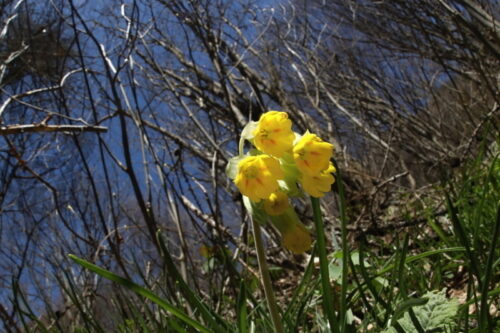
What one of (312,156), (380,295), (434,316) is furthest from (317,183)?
(380,295)

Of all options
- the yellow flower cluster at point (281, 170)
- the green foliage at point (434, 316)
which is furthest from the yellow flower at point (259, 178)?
the green foliage at point (434, 316)

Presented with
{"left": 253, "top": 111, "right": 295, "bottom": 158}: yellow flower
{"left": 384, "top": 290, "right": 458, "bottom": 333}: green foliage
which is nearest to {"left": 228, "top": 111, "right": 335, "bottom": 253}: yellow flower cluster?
{"left": 253, "top": 111, "right": 295, "bottom": 158}: yellow flower

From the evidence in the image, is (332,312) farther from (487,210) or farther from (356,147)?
(356,147)

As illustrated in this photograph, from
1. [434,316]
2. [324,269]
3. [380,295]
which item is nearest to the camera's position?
[324,269]

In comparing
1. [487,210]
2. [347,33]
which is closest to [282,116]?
[487,210]

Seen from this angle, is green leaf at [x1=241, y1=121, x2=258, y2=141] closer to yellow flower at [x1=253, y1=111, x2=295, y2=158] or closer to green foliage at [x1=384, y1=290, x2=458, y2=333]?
yellow flower at [x1=253, y1=111, x2=295, y2=158]

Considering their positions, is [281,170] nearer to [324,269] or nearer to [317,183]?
[317,183]

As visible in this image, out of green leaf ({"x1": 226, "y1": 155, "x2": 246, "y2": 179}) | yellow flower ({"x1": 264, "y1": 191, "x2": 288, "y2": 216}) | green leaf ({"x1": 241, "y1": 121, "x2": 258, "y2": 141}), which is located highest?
green leaf ({"x1": 241, "y1": 121, "x2": 258, "y2": 141})

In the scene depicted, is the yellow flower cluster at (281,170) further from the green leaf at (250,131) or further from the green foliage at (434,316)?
the green foliage at (434,316)
